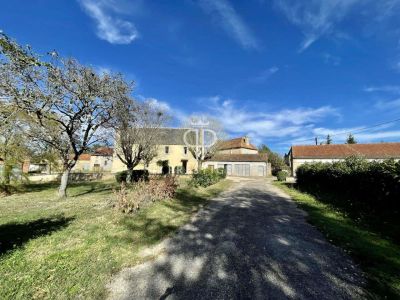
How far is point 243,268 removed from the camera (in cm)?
448

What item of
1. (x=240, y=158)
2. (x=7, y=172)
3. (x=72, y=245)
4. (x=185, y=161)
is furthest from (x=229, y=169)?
(x=72, y=245)

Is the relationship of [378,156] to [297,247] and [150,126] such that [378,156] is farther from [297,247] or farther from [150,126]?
[297,247]

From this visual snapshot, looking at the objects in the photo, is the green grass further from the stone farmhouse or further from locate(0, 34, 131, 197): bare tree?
the stone farmhouse

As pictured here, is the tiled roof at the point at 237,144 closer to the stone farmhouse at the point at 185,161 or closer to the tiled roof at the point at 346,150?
the stone farmhouse at the point at 185,161

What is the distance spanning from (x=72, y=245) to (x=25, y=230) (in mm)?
2354

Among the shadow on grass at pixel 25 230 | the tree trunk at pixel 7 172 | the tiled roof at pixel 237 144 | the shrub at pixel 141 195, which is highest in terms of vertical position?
the tiled roof at pixel 237 144

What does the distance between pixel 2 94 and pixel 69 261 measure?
10.1m

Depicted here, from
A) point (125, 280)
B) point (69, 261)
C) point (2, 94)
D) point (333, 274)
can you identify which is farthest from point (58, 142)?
point (333, 274)

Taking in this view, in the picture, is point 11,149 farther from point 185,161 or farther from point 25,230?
point 185,161

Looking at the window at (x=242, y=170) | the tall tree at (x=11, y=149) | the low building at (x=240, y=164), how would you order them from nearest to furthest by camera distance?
the tall tree at (x=11, y=149) → the low building at (x=240, y=164) → the window at (x=242, y=170)

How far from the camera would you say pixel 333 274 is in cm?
420

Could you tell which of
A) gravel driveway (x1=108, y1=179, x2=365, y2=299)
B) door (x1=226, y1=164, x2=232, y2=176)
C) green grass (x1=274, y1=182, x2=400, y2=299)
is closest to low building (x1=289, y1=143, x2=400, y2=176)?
door (x1=226, y1=164, x2=232, y2=176)

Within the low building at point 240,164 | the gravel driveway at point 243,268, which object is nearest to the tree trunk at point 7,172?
the gravel driveway at point 243,268

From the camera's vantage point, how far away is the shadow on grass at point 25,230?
5573 mm
